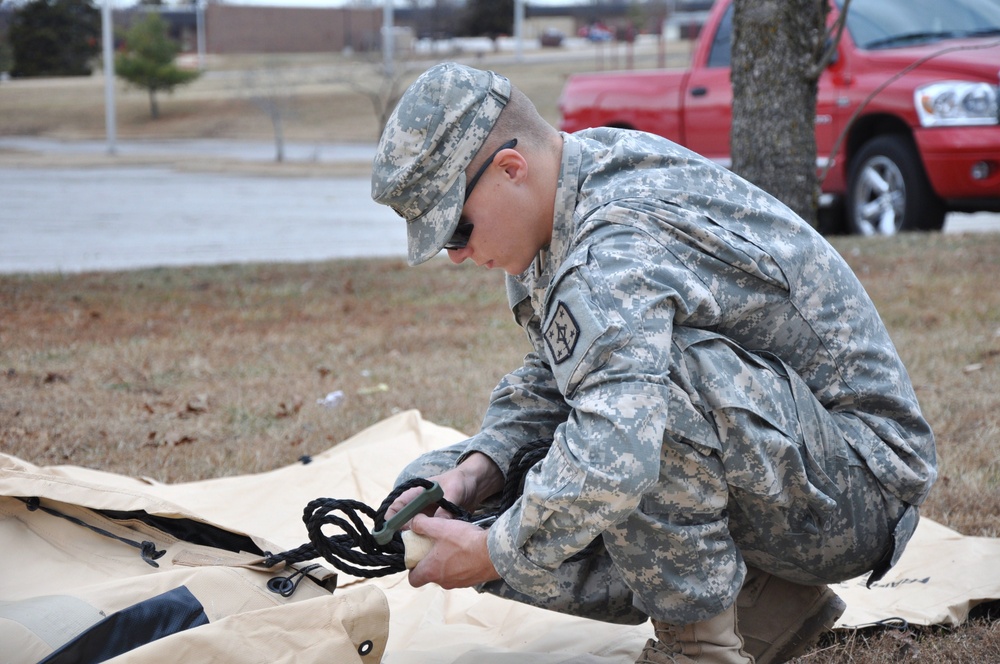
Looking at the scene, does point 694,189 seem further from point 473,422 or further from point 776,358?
point 473,422

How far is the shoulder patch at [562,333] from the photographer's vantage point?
1.58 metres

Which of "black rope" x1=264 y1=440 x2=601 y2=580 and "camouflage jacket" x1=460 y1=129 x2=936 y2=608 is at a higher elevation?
"camouflage jacket" x1=460 y1=129 x2=936 y2=608

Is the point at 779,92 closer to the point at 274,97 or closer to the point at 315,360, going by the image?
the point at 315,360

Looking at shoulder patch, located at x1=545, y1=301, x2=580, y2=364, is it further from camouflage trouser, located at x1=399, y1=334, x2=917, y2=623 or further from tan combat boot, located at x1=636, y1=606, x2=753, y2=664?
tan combat boot, located at x1=636, y1=606, x2=753, y2=664

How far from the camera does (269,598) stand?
6.14ft

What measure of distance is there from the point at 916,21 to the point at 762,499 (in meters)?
6.68

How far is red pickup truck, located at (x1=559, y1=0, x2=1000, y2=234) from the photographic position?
6641mm

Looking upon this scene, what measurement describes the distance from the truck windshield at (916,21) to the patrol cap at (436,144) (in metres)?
6.37

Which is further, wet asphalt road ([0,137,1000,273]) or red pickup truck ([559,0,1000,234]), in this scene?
wet asphalt road ([0,137,1000,273])

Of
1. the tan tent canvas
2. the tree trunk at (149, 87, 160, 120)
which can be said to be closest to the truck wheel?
the tan tent canvas

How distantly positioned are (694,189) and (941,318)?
384cm

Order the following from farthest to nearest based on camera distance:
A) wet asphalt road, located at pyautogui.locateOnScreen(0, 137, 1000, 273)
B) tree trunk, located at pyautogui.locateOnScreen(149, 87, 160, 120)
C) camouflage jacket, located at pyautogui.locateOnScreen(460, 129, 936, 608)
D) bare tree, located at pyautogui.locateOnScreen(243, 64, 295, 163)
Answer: tree trunk, located at pyautogui.locateOnScreen(149, 87, 160, 120) → bare tree, located at pyautogui.locateOnScreen(243, 64, 295, 163) → wet asphalt road, located at pyautogui.locateOnScreen(0, 137, 1000, 273) → camouflage jacket, located at pyautogui.locateOnScreen(460, 129, 936, 608)

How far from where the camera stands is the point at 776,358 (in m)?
1.84

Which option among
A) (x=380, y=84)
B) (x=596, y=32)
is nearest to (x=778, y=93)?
(x=380, y=84)
